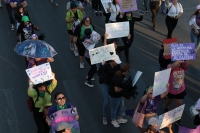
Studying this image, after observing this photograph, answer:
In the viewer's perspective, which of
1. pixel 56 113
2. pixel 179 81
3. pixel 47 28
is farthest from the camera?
pixel 47 28

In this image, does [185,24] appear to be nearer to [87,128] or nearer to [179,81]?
[179,81]

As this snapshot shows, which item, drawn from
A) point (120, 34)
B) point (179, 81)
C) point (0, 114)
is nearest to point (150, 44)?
point (120, 34)

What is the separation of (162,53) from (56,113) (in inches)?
121

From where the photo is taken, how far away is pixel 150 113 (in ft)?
18.9

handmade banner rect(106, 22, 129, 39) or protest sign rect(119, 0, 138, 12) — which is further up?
protest sign rect(119, 0, 138, 12)

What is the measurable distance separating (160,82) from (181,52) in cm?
115

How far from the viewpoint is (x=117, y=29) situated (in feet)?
26.6

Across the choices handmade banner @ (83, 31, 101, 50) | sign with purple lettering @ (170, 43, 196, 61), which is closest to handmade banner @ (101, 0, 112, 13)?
handmade banner @ (83, 31, 101, 50)

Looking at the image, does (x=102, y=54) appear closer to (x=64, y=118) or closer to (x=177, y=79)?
(x=177, y=79)

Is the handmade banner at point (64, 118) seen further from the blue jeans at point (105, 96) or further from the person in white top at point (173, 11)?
the person in white top at point (173, 11)

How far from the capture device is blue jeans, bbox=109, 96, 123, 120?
6.33 m

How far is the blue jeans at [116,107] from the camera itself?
20.8 ft

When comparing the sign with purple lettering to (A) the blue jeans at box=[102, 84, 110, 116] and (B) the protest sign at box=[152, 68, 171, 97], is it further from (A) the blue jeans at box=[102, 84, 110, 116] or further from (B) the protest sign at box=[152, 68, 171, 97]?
(A) the blue jeans at box=[102, 84, 110, 116]

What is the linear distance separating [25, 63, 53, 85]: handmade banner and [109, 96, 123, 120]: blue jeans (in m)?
1.42
